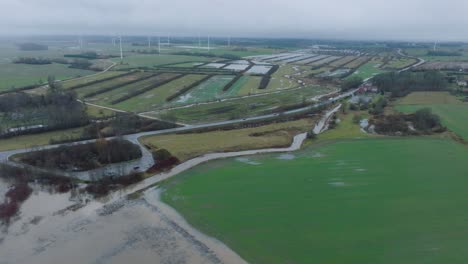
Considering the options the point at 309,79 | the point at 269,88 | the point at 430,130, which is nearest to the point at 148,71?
the point at 269,88

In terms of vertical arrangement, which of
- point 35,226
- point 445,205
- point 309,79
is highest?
point 309,79

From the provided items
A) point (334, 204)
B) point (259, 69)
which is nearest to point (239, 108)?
point (334, 204)

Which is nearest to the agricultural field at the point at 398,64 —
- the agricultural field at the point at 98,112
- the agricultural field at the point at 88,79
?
the agricultural field at the point at 88,79

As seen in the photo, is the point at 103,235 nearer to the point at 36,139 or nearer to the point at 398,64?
the point at 36,139

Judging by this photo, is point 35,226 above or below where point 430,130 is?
below

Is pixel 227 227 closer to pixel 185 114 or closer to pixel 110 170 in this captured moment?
pixel 110 170

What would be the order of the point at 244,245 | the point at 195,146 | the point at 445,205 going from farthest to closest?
the point at 195,146 → the point at 445,205 → the point at 244,245

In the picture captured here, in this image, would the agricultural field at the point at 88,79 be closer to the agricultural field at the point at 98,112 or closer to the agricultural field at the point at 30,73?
the agricultural field at the point at 30,73
